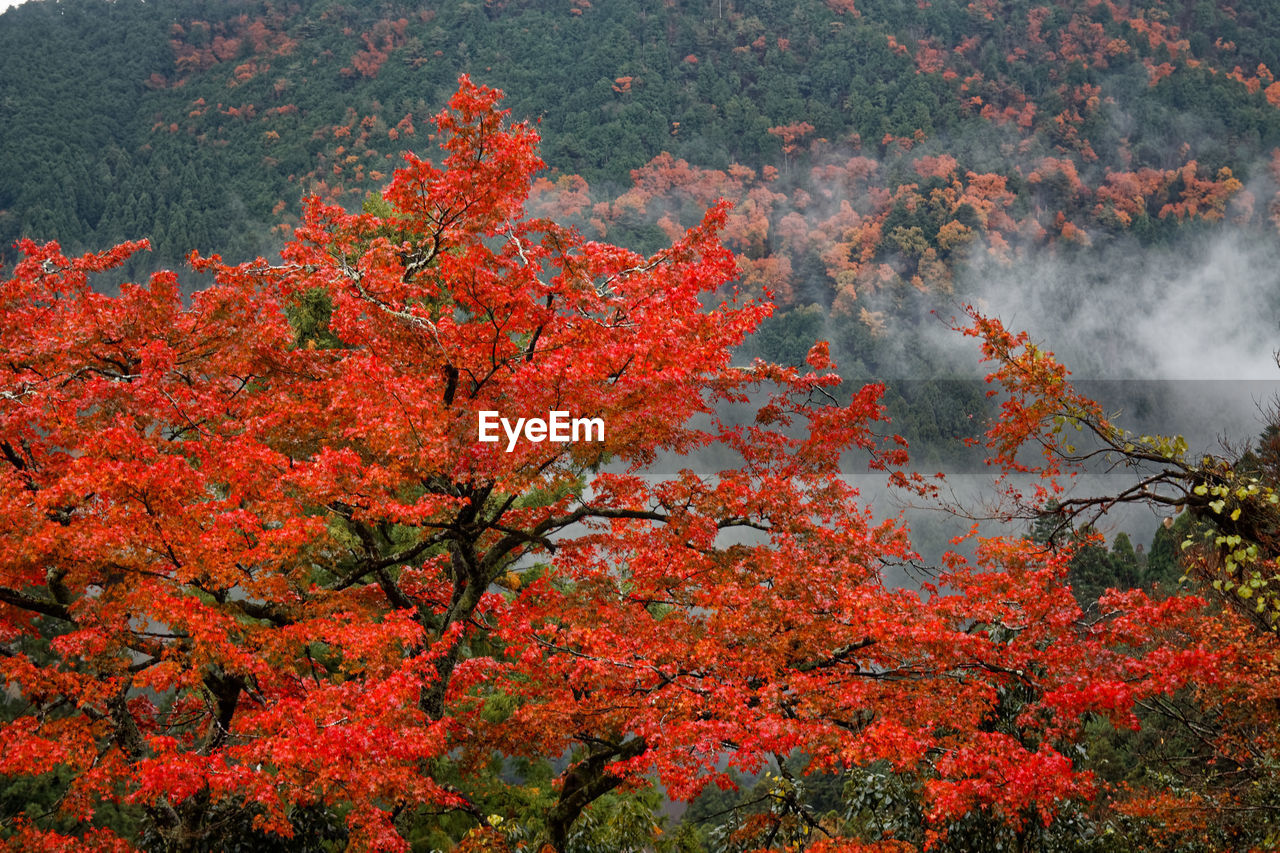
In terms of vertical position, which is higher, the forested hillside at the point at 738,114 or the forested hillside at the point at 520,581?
the forested hillside at the point at 738,114

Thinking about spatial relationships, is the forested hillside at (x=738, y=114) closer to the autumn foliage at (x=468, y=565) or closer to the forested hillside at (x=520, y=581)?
the forested hillside at (x=520, y=581)

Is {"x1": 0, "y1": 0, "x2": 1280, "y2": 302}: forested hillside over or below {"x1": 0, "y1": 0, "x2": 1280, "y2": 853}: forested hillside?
over

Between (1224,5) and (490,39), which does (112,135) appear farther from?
(1224,5)

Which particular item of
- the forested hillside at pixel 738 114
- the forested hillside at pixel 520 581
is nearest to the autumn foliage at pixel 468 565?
the forested hillside at pixel 520 581

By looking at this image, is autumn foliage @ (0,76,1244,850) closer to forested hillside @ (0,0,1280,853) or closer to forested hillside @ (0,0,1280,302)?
forested hillside @ (0,0,1280,853)

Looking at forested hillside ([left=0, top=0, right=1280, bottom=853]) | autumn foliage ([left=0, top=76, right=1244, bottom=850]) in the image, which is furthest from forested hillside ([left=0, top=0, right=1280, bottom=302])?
autumn foliage ([left=0, top=76, right=1244, bottom=850])

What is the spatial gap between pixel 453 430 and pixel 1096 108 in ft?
256

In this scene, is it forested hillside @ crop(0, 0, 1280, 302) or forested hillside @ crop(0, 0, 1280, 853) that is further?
forested hillside @ crop(0, 0, 1280, 302)

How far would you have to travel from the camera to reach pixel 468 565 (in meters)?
9.16

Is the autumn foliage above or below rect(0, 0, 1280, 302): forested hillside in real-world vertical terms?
below

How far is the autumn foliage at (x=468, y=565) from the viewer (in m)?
6.82

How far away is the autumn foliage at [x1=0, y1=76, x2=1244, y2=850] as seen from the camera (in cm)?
682

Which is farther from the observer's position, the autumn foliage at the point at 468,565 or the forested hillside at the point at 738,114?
the forested hillside at the point at 738,114

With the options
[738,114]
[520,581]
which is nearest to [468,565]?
[520,581]
